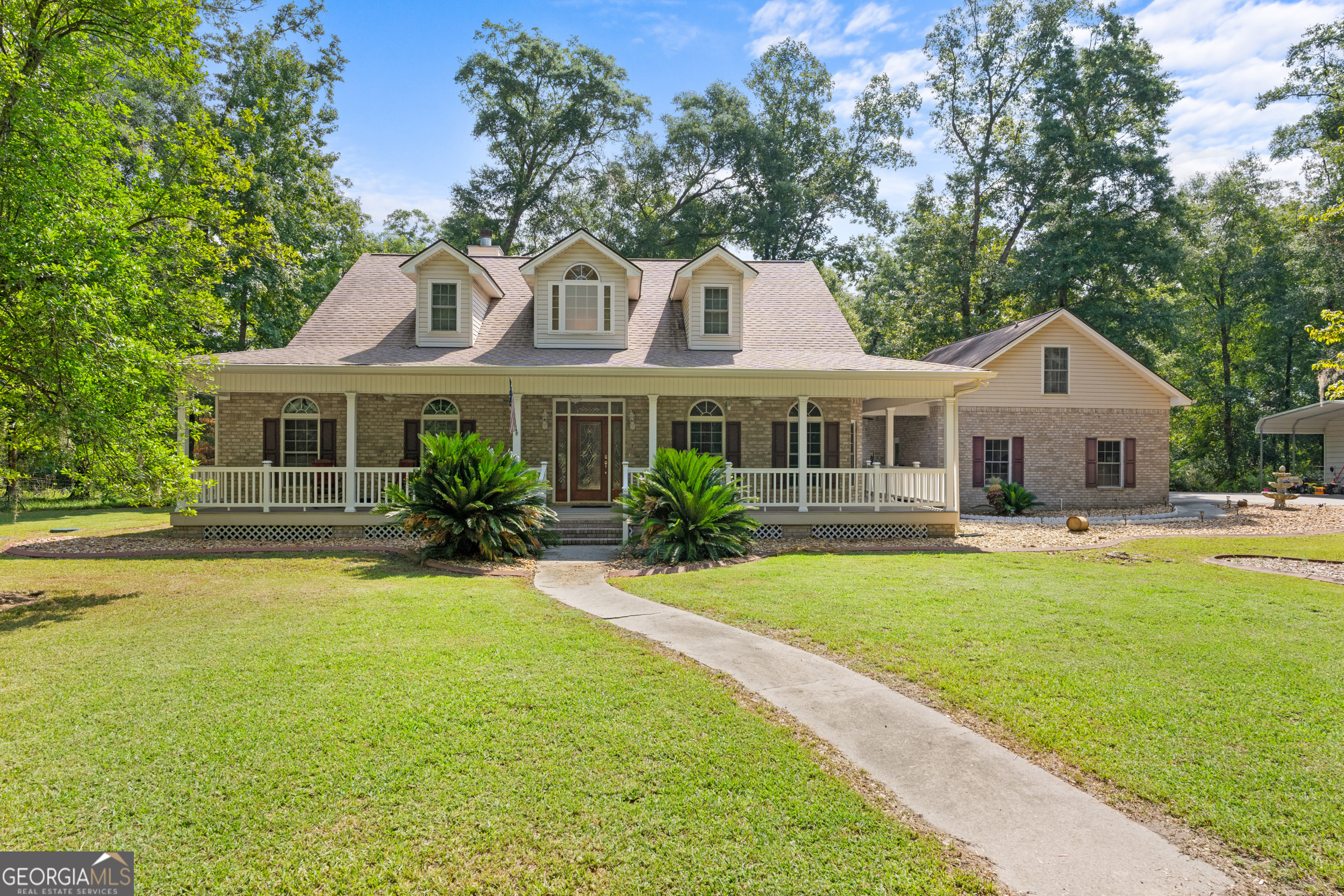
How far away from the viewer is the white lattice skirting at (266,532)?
13.6 meters

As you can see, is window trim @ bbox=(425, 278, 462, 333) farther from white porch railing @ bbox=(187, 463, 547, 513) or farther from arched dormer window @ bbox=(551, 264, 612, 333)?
white porch railing @ bbox=(187, 463, 547, 513)

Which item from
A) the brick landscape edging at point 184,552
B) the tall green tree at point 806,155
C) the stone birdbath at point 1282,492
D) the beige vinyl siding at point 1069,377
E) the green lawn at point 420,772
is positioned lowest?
the green lawn at point 420,772

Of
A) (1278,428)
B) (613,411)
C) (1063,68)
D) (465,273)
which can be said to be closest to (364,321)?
(465,273)

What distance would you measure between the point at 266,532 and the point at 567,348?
7.43m

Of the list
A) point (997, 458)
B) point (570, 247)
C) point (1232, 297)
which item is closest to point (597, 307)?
point (570, 247)

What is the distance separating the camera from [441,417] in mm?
16109

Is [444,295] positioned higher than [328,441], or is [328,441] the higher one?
[444,295]

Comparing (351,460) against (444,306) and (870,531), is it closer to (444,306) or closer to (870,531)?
(444,306)

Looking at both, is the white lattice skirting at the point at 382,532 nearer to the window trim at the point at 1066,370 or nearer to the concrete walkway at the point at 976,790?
the concrete walkway at the point at 976,790

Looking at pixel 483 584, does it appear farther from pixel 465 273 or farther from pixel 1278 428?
pixel 1278 428

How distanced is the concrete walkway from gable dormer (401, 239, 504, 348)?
38.0 ft

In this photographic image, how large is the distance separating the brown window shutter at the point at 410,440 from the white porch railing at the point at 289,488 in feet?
3.88

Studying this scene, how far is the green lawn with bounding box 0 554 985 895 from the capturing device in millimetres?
2971

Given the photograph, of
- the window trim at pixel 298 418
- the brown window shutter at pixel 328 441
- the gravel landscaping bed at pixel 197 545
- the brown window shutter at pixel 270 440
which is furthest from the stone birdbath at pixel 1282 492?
the brown window shutter at pixel 270 440
